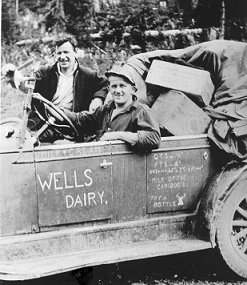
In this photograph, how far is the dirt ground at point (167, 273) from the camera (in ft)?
13.3

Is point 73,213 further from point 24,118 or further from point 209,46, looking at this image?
point 209,46

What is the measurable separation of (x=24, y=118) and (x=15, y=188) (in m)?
0.51

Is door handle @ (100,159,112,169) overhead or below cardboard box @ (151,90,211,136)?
below

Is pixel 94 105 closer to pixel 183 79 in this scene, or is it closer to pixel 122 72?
pixel 122 72

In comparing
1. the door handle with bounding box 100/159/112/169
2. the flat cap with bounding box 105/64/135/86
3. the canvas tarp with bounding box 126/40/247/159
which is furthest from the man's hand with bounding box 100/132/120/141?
the canvas tarp with bounding box 126/40/247/159

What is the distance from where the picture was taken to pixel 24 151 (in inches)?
141

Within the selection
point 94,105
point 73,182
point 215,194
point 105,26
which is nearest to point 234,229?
point 215,194

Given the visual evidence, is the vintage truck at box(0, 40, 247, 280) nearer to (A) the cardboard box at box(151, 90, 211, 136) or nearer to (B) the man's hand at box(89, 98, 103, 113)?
(A) the cardboard box at box(151, 90, 211, 136)

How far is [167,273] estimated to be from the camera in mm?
4246

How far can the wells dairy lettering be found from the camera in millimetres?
3645

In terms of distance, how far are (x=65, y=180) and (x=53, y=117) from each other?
1.59 ft

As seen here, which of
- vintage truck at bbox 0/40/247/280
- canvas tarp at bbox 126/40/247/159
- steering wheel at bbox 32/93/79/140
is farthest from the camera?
canvas tarp at bbox 126/40/247/159

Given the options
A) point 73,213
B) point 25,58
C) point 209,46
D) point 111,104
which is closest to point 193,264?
point 73,213

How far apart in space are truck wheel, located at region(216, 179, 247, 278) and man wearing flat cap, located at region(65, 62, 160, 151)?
765 millimetres
